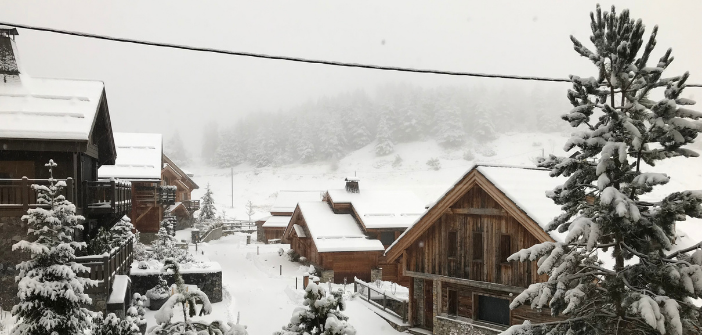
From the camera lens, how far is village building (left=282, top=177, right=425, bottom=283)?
30.2 m

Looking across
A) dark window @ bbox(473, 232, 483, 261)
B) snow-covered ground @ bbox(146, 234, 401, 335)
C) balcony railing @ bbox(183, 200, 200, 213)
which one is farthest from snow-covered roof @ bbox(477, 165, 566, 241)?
balcony railing @ bbox(183, 200, 200, 213)

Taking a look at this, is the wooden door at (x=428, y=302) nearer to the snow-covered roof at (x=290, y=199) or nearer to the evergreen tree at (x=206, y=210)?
the snow-covered roof at (x=290, y=199)

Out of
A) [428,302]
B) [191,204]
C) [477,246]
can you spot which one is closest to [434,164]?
[191,204]

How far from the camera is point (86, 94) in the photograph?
16500 mm

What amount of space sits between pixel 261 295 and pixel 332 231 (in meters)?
8.69

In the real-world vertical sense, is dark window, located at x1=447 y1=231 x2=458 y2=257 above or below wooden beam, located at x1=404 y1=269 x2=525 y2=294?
above

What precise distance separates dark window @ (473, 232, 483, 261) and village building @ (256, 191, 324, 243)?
32.1 meters

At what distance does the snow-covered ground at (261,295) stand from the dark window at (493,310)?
4213mm

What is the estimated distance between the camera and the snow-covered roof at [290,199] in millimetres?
49022

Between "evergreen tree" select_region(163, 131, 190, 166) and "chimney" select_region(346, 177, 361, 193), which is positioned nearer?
"chimney" select_region(346, 177, 361, 193)

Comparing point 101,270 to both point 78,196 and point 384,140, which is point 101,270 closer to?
point 78,196

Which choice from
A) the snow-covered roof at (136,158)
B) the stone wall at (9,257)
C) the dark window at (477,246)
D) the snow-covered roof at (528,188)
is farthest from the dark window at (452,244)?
the snow-covered roof at (136,158)

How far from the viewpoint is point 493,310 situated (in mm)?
16250

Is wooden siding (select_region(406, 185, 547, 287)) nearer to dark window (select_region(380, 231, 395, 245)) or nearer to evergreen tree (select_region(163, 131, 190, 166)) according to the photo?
dark window (select_region(380, 231, 395, 245))
